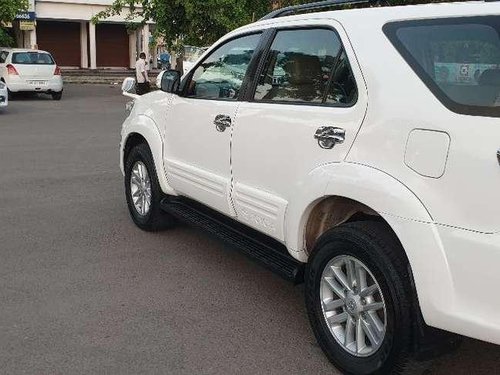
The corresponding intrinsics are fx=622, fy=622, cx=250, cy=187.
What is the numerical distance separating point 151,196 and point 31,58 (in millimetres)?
16193

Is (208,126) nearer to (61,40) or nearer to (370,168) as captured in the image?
(370,168)

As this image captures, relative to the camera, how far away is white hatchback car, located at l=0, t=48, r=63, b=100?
19.2 m

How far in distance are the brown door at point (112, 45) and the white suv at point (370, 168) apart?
37.8 m

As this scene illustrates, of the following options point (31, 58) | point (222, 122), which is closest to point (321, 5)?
point (222, 122)

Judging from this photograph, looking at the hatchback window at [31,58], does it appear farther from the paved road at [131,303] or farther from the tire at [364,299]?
the tire at [364,299]

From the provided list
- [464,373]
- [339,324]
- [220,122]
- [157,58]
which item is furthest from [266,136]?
[157,58]

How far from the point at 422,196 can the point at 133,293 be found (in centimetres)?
224

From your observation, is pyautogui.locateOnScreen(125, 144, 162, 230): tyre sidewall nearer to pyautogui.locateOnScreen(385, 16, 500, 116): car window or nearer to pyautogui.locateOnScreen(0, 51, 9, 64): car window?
pyautogui.locateOnScreen(385, 16, 500, 116): car window

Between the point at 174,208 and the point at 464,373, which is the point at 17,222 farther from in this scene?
the point at 464,373

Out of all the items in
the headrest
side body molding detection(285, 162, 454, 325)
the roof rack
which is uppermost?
the roof rack

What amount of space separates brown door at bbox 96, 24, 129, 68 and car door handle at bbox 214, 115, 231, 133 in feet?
124

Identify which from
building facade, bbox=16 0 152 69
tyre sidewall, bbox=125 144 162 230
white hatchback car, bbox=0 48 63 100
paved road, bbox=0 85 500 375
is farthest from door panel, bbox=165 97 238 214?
building facade, bbox=16 0 152 69

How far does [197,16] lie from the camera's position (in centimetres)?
2000

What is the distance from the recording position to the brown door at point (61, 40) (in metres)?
38.4
